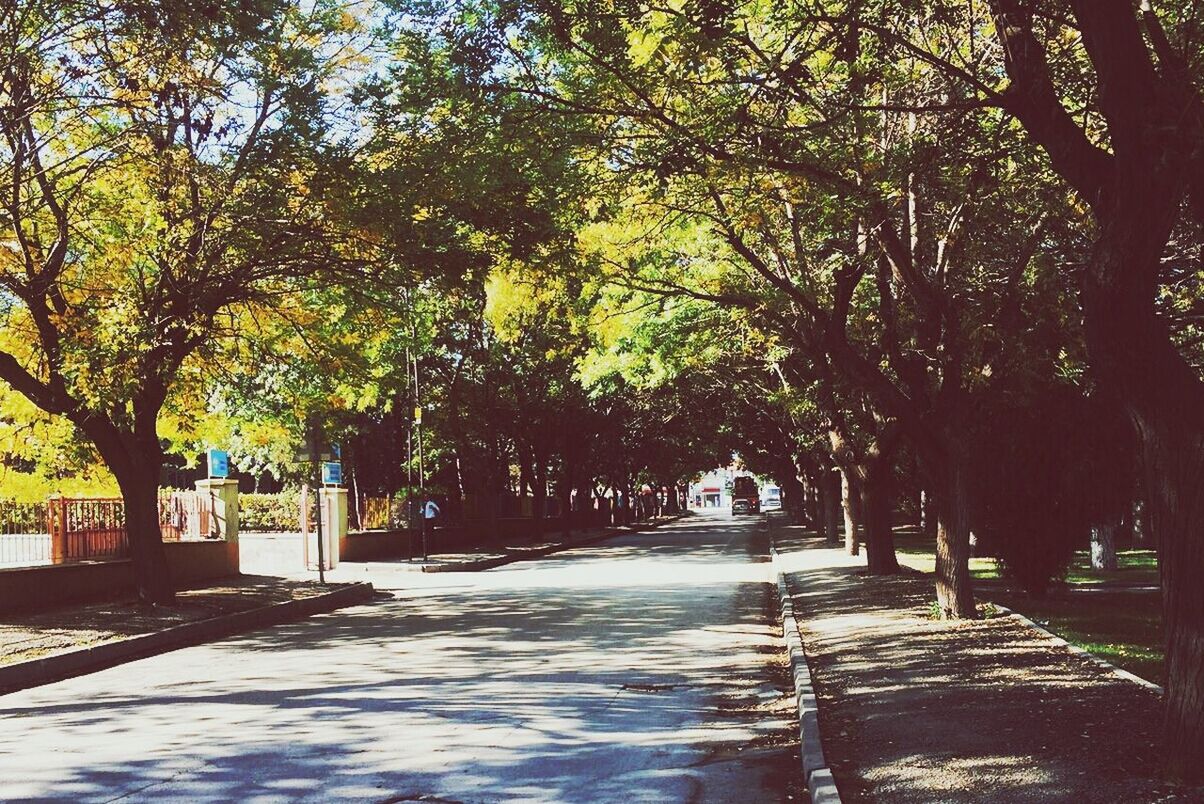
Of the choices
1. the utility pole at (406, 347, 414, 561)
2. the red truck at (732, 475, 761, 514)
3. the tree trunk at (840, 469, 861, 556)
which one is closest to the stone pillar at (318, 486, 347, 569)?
the utility pole at (406, 347, 414, 561)

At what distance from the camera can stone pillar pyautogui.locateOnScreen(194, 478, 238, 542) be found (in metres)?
25.7

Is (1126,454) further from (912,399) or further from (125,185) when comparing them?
(125,185)

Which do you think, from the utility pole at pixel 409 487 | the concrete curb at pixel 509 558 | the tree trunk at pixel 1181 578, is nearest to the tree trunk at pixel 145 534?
the concrete curb at pixel 509 558

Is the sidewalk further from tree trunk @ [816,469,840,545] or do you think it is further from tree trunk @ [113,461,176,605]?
tree trunk @ [816,469,840,545]

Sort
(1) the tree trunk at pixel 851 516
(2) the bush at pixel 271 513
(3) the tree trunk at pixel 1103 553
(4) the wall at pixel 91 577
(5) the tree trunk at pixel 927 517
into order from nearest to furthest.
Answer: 1. (4) the wall at pixel 91 577
2. (3) the tree trunk at pixel 1103 553
3. (1) the tree trunk at pixel 851 516
4. (2) the bush at pixel 271 513
5. (5) the tree trunk at pixel 927 517

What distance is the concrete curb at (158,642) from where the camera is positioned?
12.2m

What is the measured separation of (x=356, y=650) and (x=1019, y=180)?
910 cm

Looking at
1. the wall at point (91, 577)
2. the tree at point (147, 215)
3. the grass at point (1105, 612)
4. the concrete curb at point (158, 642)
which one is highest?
the tree at point (147, 215)

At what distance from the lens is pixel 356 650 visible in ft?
44.7

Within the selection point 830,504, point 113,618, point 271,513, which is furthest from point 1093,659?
point 271,513

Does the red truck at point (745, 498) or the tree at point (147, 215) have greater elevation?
the tree at point (147, 215)

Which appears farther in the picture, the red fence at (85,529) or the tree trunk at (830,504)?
the tree trunk at (830,504)

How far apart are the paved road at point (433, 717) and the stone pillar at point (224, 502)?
31.9 feet

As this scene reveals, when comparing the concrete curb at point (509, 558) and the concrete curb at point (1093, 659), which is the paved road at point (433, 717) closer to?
the concrete curb at point (1093, 659)
